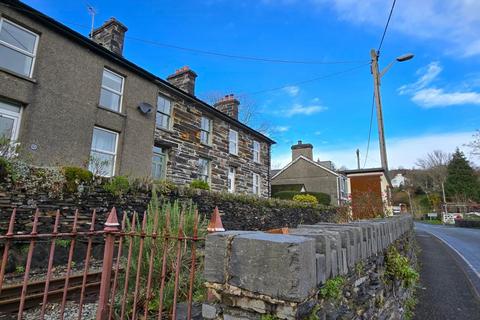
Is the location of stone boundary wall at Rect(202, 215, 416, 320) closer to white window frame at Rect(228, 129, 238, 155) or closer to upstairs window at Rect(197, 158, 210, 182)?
upstairs window at Rect(197, 158, 210, 182)

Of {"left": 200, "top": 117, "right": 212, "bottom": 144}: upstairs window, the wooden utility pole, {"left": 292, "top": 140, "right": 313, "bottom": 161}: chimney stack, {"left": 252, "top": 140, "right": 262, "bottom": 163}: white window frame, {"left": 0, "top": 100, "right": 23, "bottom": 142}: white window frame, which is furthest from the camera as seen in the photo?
{"left": 292, "top": 140, "right": 313, "bottom": 161}: chimney stack

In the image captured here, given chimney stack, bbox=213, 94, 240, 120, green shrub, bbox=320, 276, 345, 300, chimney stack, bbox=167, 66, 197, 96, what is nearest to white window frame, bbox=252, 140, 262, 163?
chimney stack, bbox=213, 94, 240, 120

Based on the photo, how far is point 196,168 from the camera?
1484 centimetres

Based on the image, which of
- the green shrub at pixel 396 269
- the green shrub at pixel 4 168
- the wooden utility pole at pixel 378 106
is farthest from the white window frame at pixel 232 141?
the green shrub at pixel 396 269

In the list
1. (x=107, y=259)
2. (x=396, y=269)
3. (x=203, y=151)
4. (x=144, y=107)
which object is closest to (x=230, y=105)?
(x=203, y=151)

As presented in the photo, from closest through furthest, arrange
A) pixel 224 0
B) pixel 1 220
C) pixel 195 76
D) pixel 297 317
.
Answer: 1. pixel 297 317
2. pixel 1 220
3. pixel 224 0
4. pixel 195 76

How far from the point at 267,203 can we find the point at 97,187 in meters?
7.74

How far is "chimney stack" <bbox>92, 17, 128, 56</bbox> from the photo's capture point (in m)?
12.4

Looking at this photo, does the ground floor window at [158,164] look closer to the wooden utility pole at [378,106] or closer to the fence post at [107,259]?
the wooden utility pole at [378,106]

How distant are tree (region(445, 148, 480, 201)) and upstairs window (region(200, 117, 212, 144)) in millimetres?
42870

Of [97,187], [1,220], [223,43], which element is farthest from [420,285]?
[223,43]

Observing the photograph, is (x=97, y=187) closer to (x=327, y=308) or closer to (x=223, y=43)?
(x=327, y=308)

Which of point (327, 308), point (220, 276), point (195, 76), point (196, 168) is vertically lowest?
point (327, 308)

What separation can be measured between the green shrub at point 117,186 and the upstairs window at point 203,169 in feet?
24.1
